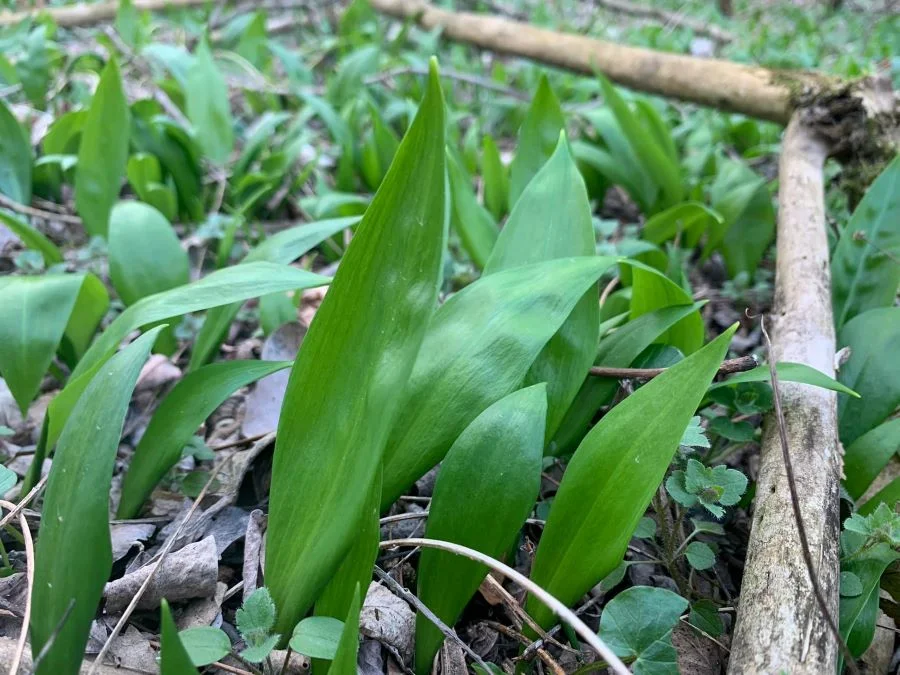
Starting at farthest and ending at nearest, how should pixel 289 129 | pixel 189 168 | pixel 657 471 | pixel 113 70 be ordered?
pixel 289 129
pixel 189 168
pixel 113 70
pixel 657 471

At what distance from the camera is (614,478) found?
2.15 ft

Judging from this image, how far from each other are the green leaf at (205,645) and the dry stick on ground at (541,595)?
0.18 m

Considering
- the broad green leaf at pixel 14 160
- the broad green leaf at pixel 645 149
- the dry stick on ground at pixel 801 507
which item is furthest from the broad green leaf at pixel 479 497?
the broad green leaf at pixel 14 160

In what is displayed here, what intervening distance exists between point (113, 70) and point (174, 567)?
1126mm

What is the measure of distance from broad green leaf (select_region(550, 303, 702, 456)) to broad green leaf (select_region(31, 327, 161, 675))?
21.1 inches

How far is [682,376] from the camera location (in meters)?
0.66

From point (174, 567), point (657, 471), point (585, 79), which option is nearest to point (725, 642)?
point (657, 471)

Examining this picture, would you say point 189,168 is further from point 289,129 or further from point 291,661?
point 291,661

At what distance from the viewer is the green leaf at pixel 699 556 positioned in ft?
2.42

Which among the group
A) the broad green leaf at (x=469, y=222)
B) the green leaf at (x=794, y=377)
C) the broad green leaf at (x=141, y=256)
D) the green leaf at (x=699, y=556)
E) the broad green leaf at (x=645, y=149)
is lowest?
the green leaf at (x=699, y=556)

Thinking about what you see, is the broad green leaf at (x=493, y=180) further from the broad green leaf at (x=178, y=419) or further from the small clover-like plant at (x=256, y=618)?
the small clover-like plant at (x=256, y=618)

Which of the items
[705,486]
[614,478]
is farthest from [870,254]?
[614,478]

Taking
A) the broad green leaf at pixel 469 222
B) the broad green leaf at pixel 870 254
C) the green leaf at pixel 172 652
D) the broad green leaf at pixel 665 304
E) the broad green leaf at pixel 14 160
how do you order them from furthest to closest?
the broad green leaf at pixel 14 160
the broad green leaf at pixel 469 222
the broad green leaf at pixel 870 254
the broad green leaf at pixel 665 304
the green leaf at pixel 172 652

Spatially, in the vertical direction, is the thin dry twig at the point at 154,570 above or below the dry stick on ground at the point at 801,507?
below
